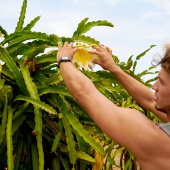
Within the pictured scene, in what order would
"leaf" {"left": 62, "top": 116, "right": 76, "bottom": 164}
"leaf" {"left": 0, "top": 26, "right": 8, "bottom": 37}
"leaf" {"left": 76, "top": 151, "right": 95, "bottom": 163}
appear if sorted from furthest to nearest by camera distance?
1. "leaf" {"left": 0, "top": 26, "right": 8, "bottom": 37}
2. "leaf" {"left": 76, "top": 151, "right": 95, "bottom": 163}
3. "leaf" {"left": 62, "top": 116, "right": 76, "bottom": 164}

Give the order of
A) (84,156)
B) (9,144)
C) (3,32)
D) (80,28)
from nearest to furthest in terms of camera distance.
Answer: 1. (9,144)
2. (84,156)
3. (80,28)
4. (3,32)

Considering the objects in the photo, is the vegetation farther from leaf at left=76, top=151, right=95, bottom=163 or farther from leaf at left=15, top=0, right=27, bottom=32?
leaf at left=15, top=0, right=27, bottom=32

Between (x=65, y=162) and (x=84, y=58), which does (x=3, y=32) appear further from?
(x=65, y=162)

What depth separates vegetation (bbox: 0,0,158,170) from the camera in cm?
224

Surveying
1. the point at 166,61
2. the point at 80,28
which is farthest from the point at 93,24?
the point at 166,61

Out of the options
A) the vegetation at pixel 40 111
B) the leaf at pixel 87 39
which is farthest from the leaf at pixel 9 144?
the leaf at pixel 87 39

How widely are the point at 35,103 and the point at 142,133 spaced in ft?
2.58

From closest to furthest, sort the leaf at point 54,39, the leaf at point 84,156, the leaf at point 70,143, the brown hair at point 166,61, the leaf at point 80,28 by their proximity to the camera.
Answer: the brown hair at point 166,61 < the leaf at point 70,143 < the leaf at point 84,156 < the leaf at point 54,39 < the leaf at point 80,28

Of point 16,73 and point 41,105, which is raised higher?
point 16,73

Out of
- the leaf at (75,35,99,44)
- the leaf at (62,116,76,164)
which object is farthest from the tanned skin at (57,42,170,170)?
the leaf at (75,35,99,44)

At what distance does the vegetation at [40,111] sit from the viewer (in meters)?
2.24

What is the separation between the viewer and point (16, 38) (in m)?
2.53

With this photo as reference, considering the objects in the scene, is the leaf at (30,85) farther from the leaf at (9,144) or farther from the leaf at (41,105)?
the leaf at (9,144)

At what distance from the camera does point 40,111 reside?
2234 mm
